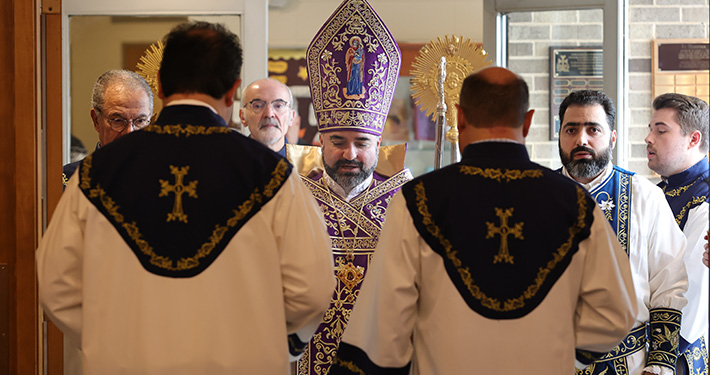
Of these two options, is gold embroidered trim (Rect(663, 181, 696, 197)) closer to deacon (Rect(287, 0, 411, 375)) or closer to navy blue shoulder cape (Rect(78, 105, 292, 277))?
deacon (Rect(287, 0, 411, 375))

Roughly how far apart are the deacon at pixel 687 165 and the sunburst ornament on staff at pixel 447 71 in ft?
2.78

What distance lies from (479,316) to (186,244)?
2.68 feet

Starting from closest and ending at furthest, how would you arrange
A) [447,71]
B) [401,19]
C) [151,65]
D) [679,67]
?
[447,71] → [151,65] → [679,67] → [401,19]

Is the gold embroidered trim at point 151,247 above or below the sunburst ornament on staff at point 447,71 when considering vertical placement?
below

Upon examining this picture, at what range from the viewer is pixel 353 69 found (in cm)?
377

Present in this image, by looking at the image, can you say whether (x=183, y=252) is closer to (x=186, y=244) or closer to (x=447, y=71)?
(x=186, y=244)

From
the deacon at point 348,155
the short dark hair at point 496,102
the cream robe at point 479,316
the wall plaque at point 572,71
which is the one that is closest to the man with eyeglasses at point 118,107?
the deacon at point 348,155

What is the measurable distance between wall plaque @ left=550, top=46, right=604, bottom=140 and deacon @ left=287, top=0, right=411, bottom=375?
6.51ft

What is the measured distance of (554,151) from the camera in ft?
19.3

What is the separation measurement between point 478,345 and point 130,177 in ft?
3.41

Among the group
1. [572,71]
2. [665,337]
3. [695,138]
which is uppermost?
[572,71]

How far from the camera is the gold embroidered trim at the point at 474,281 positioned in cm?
236

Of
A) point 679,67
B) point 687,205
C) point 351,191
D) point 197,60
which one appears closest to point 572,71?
point 679,67

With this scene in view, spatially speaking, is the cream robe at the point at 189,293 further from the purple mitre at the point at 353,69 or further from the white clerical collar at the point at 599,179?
the white clerical collar at the point at 599,179
